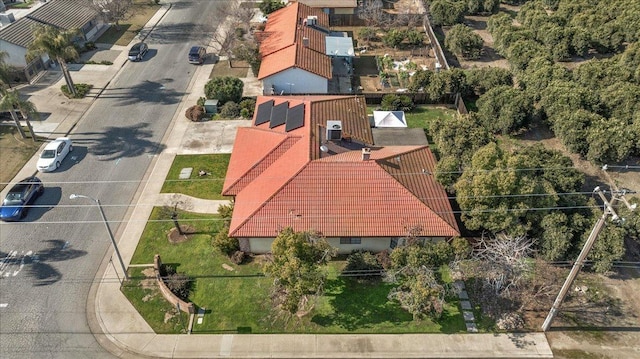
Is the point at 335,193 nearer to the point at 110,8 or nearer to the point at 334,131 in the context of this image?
the point at 334,131

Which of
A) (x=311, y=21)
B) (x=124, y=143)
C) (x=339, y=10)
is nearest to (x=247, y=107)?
(x=124, y=143)

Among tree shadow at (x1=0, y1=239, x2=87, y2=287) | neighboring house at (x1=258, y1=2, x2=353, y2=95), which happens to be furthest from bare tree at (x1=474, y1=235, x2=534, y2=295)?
tree shadow at (x1=0, y1=239, x2=87, y2=287)

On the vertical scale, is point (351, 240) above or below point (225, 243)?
above

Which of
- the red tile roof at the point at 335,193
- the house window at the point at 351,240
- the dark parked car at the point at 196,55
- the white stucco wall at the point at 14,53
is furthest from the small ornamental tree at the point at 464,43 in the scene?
the white stucco wall at the point at 14,53

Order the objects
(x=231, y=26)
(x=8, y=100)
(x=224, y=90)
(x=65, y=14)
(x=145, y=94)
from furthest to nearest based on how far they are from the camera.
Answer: (x=231, y=26)
(x=65, y=14)
(x=145, y=94)
(x=224, y=90)
(x=8, y=100)

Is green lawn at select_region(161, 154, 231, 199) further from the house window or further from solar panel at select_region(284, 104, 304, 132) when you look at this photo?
the house window

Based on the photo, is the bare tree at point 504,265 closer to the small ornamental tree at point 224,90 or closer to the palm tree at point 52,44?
the small ornamental tree at point 224,90

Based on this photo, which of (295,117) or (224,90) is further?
(224,90)
